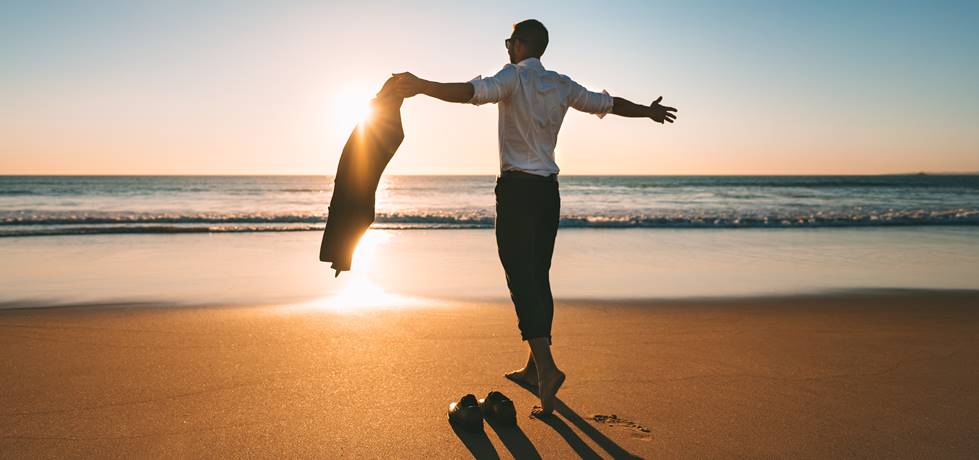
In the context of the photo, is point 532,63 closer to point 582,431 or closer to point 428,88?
point 428,88

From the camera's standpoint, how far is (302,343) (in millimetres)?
4973

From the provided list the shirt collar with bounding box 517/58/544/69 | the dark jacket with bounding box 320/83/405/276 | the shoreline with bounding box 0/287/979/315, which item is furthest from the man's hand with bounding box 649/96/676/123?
the shoreline with bounding box 0/287/979/315

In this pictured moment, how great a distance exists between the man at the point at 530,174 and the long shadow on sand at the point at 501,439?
250 mm

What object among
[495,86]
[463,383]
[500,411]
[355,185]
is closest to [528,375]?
[463,383]

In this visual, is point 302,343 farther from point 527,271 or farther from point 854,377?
point 854,377

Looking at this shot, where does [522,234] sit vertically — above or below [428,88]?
below

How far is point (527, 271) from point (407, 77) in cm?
116

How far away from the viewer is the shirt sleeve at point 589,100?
3723 millimetres

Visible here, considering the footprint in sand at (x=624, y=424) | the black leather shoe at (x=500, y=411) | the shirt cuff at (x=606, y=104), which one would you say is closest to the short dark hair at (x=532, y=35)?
the shirt cuff at (x=606, y=104)

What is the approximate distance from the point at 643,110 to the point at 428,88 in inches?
56.7

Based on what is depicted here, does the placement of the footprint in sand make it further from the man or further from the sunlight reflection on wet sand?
A: the sunlight reflection on wet sand

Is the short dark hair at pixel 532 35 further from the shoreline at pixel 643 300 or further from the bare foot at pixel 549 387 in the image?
the shoreline at pixel 643 300

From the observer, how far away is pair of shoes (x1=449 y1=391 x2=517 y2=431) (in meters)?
3.29

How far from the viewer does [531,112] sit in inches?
139
